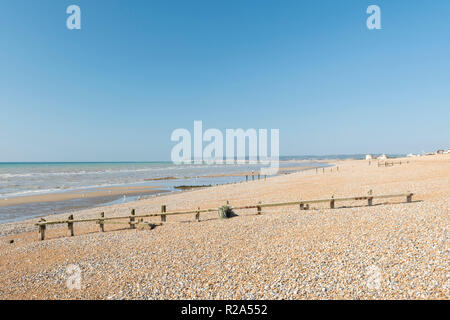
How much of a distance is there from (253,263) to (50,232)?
14.4 meters

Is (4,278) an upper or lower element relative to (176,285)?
lower

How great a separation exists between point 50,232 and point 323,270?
16.6 m

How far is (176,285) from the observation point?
25.1ft

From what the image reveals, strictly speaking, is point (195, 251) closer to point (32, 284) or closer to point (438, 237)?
point (32, 284)

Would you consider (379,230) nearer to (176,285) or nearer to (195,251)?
(195,251)

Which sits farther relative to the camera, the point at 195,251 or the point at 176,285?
the point at 195,251

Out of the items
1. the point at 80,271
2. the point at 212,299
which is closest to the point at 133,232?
the point at 80,271

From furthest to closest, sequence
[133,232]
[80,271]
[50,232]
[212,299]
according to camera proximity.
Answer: [50,232] < [133,232] < [80,271] < [212,299]

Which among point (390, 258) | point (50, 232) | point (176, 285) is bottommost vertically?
point (50, 232)
